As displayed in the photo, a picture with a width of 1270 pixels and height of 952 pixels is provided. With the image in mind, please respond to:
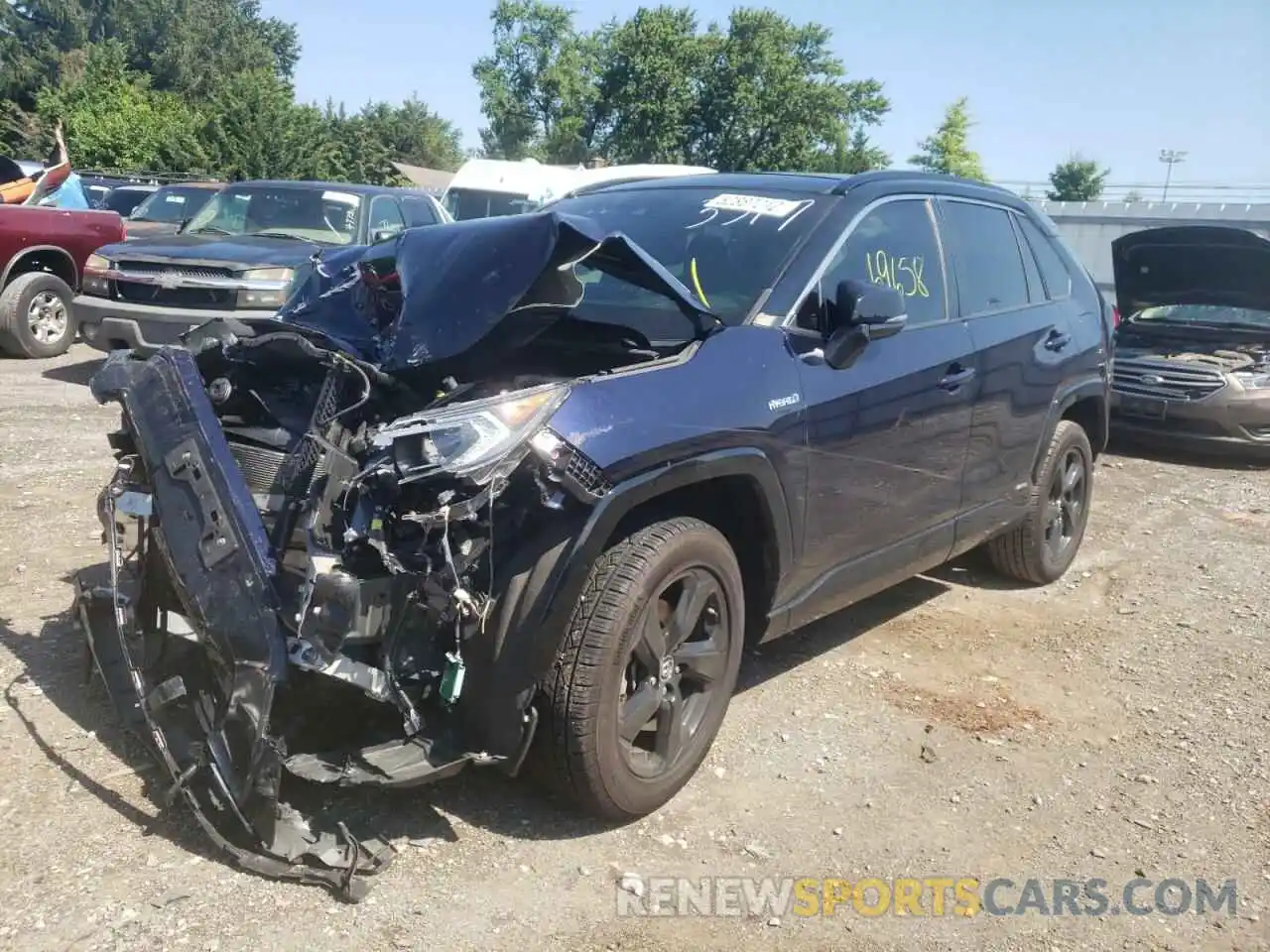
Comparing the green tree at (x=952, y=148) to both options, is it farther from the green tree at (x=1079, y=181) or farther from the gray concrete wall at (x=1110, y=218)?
the gray concrete wall at (x=1110, y=218)

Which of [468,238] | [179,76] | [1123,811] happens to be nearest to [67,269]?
[468,238]

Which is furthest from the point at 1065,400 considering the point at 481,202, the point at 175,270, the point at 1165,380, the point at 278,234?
the point at 481,202

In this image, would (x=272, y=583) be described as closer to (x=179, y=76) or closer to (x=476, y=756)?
(x=476, y=756)

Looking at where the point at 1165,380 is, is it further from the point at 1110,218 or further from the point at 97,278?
the point at 1110,218

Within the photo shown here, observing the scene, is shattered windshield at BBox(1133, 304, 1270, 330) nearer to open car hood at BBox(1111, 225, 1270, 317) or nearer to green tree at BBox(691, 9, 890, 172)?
open car hood at BBox(1111, 225, 1270, 317)

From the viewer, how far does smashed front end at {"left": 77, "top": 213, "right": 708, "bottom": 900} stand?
277cm

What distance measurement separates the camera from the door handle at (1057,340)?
5.20 meters

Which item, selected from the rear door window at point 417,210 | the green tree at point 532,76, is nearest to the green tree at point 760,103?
the green tree at point 532,76

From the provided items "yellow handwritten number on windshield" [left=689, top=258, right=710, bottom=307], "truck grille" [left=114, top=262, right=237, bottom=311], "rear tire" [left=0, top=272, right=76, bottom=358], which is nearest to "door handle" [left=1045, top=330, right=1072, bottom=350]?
"yellow handwritten number on windshield" [left=689, top=258, right=710, bottom=307]

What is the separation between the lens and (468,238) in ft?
11.4

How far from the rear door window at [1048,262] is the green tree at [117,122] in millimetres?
32800

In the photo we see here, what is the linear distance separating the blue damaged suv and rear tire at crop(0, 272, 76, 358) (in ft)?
24.7

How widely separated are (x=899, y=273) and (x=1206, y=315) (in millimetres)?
7076

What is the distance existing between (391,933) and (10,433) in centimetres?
605
